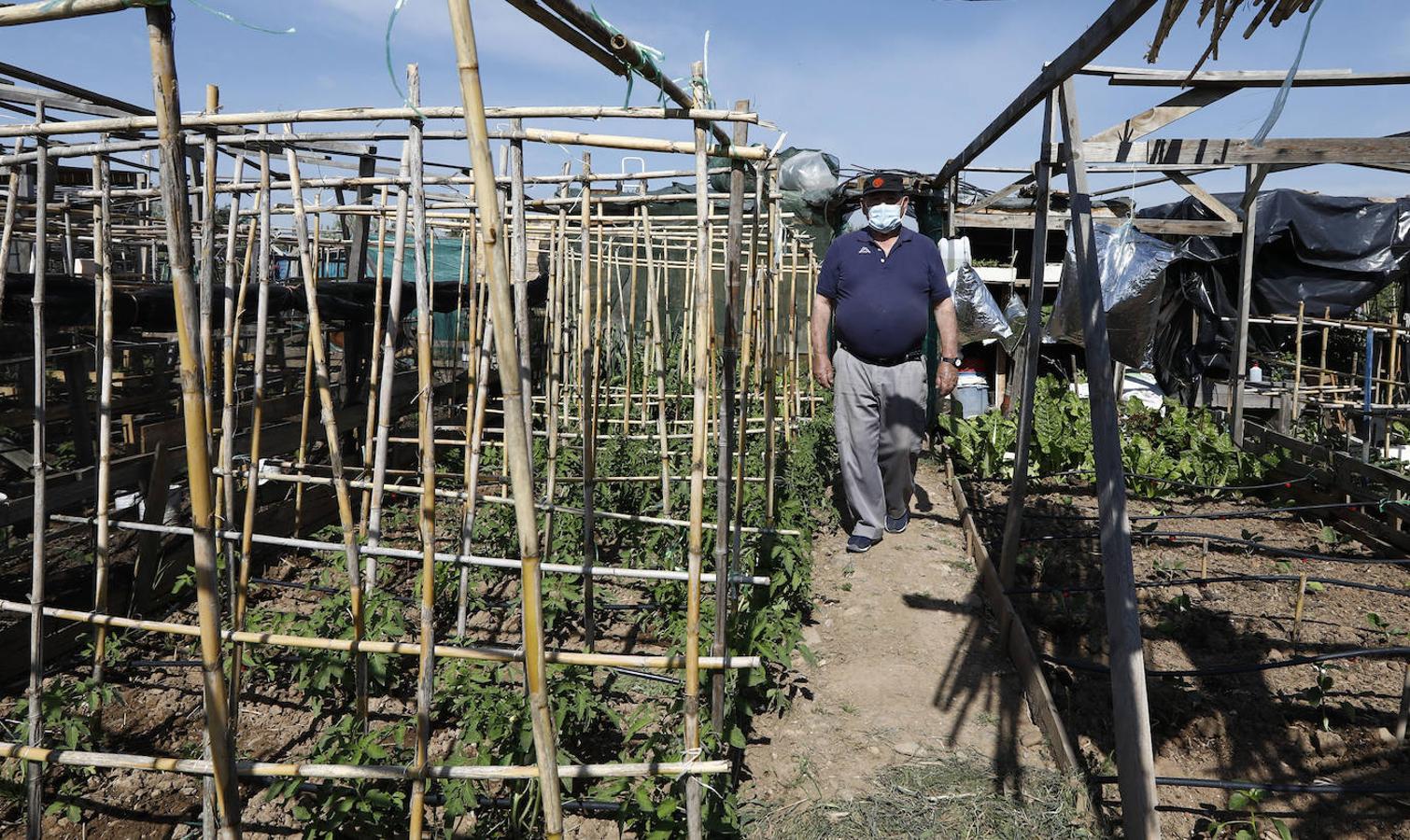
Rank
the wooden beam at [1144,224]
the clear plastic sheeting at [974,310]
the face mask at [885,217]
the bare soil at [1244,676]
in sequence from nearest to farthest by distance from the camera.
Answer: the bare soil at [1244,676], the face mask at [885,217], the wooden beam at [1144,224], the clear plastic sheeting at [974,310]

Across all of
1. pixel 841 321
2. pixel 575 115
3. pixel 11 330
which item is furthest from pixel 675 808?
pixel 11 330

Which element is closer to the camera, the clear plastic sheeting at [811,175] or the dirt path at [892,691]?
the dirt path at [892,691]

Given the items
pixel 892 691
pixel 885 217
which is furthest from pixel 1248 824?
pixel 885 217

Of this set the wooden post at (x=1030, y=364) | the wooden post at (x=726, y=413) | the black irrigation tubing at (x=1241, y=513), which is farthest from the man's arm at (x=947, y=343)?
the wooden post at (x=726, y=413)

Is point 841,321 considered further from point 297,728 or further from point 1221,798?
point 297,728

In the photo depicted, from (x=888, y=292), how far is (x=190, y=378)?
13.3ft

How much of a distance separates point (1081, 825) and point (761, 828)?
3.29ft

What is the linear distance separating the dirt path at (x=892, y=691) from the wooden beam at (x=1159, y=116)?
2.52m

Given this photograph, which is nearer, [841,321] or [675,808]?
[675,808]

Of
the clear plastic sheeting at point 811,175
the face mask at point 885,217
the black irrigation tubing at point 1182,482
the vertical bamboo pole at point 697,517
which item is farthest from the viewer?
the clear plastic sheeting at point 811,175

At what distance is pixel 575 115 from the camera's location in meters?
2.28

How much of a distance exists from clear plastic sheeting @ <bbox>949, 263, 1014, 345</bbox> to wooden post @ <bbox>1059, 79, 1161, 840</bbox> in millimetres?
6425

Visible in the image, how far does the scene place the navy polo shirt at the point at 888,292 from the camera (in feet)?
16.4

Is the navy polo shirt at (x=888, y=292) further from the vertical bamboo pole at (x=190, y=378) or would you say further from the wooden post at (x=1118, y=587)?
the vertical bamboo pole at (x=190, y=378)
